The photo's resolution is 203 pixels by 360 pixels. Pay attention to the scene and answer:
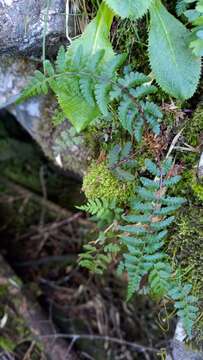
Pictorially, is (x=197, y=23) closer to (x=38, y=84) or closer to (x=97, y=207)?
(x=38, y=84)

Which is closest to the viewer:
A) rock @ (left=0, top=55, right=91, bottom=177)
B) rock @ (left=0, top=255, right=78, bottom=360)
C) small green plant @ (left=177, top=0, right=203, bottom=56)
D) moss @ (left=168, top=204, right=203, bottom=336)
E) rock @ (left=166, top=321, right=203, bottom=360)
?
small green plant @ (left=177, top=0, right=203, bottom=56)

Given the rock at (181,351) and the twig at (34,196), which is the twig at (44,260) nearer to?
the twig at (34,196)

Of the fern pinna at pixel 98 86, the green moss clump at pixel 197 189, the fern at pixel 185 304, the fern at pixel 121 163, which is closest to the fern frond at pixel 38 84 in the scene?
the fern pinna at pixel 98 86

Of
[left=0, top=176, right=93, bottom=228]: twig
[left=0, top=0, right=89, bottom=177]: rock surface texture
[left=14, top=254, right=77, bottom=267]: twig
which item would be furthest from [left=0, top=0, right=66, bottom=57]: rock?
[left=14, top=254, right=77, bottom=267]: twig

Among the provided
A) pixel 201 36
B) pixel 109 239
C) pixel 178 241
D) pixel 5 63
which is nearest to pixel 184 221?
pixel 178 241

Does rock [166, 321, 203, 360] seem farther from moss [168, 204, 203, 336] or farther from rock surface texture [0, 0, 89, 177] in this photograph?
rock surface texture [0, 0, 89, 177]

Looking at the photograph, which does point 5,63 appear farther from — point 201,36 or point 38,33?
point 201,36
